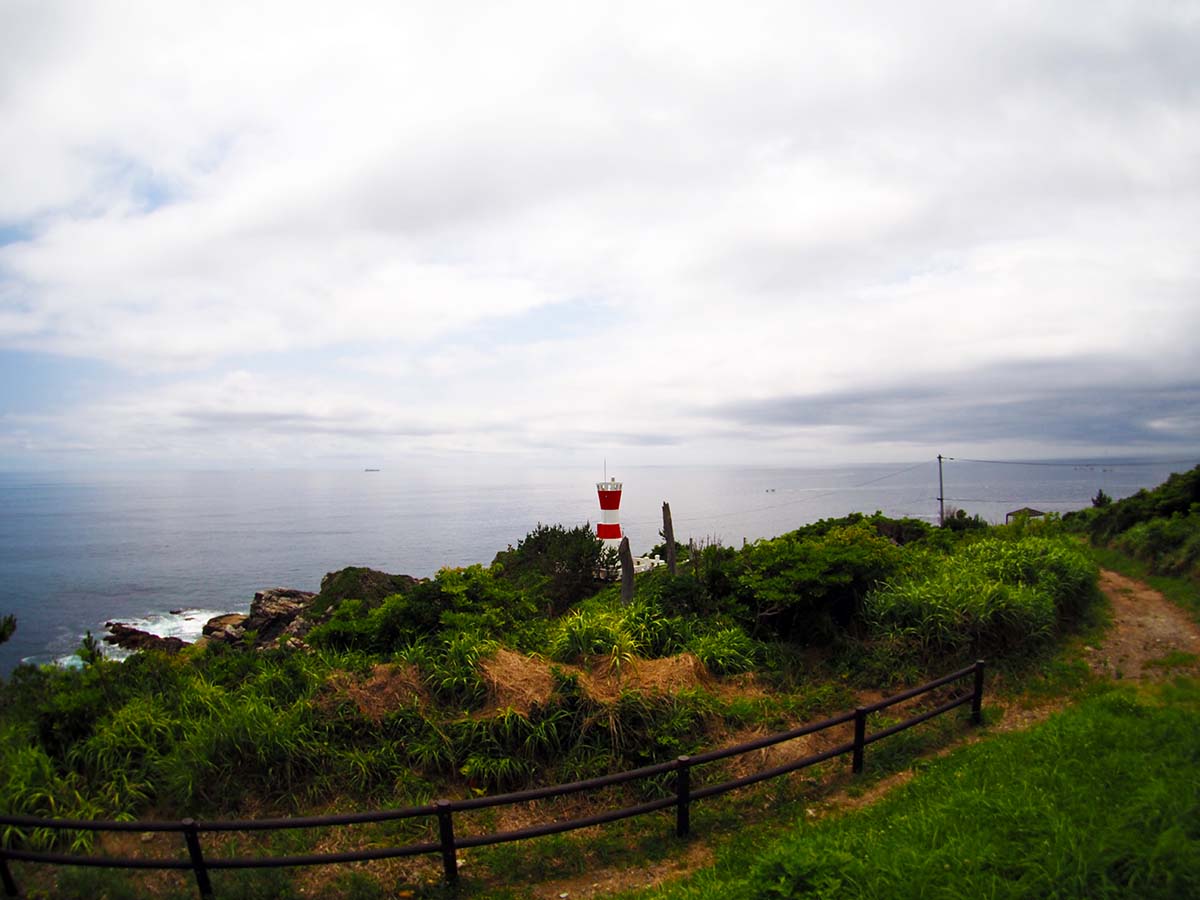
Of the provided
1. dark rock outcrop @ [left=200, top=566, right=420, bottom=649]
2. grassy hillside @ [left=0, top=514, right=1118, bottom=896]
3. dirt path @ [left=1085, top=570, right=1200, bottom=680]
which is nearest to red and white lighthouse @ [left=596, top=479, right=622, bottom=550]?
grassy hillside @ [left=0, top=514, right=1118, bottom=896]

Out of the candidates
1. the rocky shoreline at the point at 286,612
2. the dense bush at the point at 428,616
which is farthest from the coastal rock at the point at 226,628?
the dense bush at the point at 428,616

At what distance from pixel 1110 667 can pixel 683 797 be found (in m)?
7.39

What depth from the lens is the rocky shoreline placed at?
14820mm

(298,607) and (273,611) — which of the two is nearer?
(273,611)

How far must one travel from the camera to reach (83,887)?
498cm

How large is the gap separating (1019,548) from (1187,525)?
17.1 feet

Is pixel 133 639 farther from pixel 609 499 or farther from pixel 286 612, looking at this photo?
pixel 609 499

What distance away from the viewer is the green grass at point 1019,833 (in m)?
3.91

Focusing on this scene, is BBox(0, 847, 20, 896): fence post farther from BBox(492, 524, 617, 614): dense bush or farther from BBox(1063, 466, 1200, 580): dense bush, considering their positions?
BBox(1063, 466, 1200, 580): dense bush

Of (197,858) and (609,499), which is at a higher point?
(609,499)

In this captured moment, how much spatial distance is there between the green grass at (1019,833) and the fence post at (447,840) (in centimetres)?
155

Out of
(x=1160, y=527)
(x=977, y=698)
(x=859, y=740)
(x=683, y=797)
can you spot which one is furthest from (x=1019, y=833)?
(x=1160, y=527)

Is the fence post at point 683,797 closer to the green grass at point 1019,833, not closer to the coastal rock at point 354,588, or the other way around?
the green grass at point 1019,833

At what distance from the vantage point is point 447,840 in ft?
16.5
